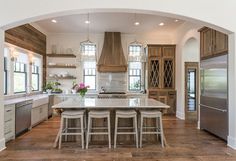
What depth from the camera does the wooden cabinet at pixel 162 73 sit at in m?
8.33

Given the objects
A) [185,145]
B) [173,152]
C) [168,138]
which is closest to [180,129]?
[168,138]

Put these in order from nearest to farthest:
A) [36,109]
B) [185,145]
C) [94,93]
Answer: [185,145]
[36,109]
[94,93]

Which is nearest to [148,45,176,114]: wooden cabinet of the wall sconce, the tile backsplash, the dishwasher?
the tile backsplash

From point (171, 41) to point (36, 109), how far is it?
5.92 m

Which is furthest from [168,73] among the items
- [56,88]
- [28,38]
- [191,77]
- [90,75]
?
[28,38]

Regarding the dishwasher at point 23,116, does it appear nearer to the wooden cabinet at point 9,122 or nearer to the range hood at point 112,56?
the wooden cabinet at point 9,122

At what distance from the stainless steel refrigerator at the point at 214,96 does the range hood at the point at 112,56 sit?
3.52 meters

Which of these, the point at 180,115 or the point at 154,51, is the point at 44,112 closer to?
the point at 154,51

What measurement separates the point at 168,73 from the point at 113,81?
2.23m

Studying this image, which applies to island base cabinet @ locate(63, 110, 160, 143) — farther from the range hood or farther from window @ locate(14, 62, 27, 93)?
the range hood

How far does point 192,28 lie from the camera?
673 centimetres

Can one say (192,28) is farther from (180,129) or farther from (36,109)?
(36,109)

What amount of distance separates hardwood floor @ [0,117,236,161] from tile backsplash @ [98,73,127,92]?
3.85m

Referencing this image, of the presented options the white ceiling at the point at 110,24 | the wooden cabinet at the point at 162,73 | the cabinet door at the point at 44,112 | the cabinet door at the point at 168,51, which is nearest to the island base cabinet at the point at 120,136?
the cabinet door at the point at 44,112
